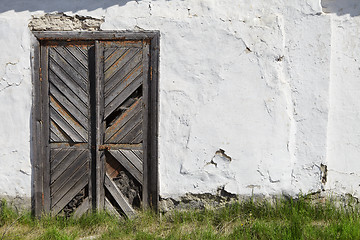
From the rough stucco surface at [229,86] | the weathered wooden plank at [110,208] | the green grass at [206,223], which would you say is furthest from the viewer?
the weathered wooden plank at [110,208]

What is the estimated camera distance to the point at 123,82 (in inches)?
165

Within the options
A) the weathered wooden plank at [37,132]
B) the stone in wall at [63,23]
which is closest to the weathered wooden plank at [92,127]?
the stone in wall at [63,23]

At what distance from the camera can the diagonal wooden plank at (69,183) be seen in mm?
4234

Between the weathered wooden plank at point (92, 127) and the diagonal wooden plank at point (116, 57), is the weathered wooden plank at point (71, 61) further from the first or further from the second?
the diagonal wooden plank at point (116, 57)

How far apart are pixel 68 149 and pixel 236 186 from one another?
6.39 ft

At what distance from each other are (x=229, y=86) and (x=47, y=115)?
2.08 m

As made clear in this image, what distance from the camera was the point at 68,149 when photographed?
13.9 ft

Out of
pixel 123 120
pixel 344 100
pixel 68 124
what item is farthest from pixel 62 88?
pixel 344 100

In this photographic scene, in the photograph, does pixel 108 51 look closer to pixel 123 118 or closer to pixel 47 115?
pixel 123 118

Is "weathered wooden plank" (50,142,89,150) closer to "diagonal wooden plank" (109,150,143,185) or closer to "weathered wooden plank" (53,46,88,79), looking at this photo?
"diagonal wooden plank" (109,150,143,185)

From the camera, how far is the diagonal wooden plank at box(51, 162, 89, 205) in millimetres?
4234

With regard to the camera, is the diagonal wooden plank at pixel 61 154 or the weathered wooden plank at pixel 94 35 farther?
the diagonal wooden plank at pixel 61 154

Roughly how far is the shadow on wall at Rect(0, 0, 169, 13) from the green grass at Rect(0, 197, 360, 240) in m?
2.21

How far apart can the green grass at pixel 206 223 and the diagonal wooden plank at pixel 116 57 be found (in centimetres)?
167
